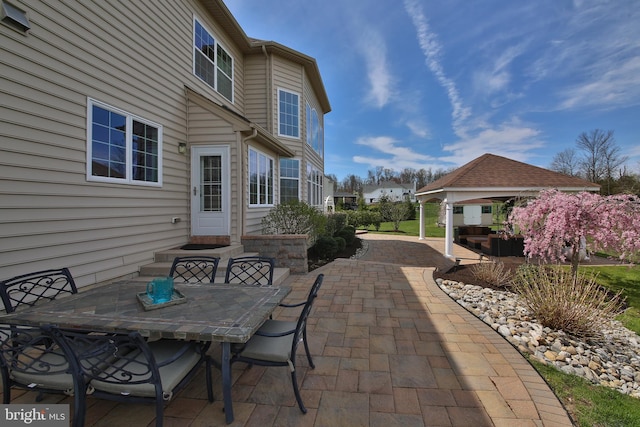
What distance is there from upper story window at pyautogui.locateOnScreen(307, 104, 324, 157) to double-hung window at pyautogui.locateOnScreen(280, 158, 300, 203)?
165cm

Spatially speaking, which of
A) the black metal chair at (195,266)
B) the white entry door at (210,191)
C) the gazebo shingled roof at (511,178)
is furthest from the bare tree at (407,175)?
the black metal chair at (195,266)

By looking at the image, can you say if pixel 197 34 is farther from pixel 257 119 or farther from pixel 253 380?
pixel 253 380

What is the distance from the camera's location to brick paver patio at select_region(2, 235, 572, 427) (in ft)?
6.67

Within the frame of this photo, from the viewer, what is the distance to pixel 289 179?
34.7 ft

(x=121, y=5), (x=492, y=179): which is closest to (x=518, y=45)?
(x=492, y=179)

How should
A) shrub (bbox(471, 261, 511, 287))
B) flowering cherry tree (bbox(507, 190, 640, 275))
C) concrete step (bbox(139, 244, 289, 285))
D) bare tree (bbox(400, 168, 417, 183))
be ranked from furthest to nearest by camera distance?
bare tree (bbox(400, 168, 417, 183)), shrub (bbox(471, 261, 511, 287)), flowering cherry tree (bbox(507, 190, 640, 275)), concrete step (bbox(139, 244, 289, 285))

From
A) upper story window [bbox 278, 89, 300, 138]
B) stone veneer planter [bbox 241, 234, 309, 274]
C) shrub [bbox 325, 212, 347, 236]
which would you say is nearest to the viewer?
stone veneer planter [bbox 241, 234, 309, 274]

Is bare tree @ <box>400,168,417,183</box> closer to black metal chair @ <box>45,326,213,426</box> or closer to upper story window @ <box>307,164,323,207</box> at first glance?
upper story window @ <box>307,164,323,207</box>

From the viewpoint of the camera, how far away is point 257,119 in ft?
32.4

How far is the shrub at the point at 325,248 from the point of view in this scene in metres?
8.95

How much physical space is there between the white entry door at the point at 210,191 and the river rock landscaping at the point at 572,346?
17.0 ft

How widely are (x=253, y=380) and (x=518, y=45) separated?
1402cm

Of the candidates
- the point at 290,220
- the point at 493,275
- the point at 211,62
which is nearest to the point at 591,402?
the point at 493,275

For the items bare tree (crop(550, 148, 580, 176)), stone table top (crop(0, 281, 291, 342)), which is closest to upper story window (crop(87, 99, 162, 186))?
stone table top (crop(0, 281, 291, 342))
